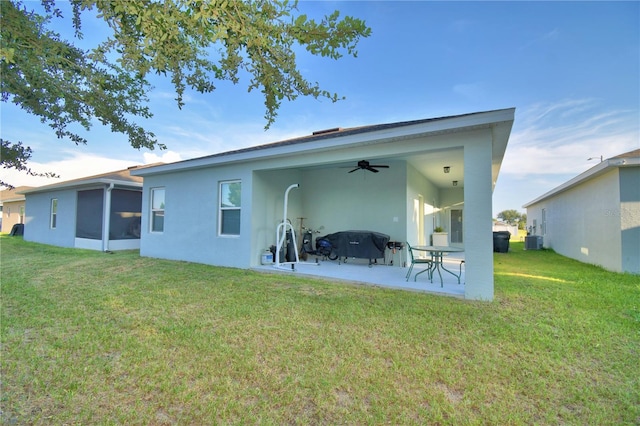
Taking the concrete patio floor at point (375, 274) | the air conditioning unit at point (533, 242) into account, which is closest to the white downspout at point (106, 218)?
the concrete patio floor at point (375, 274)

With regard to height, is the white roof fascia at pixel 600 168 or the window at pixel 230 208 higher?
the white roof fascia at pixel 600 168

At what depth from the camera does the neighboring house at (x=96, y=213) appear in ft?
37.0

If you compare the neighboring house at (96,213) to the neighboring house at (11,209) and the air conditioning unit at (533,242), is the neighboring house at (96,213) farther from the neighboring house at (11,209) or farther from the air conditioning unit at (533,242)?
the air conditioning unit at (533,242)

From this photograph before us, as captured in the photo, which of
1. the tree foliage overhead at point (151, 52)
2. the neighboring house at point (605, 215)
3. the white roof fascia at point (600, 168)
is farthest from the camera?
the neighboring house at point (605, 215)

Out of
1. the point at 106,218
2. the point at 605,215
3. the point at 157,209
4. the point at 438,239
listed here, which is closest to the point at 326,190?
the point at 157,209

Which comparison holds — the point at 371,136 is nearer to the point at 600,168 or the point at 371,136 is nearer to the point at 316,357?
the point at 316,357

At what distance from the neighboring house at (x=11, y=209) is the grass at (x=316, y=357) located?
23.4m

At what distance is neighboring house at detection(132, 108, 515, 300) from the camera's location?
471 cm

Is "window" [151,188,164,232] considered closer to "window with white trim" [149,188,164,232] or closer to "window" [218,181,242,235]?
"window with white trim" [149,188,164,232]

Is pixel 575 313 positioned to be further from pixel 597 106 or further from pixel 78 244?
pixel 78 244

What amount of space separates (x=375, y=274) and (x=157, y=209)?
742cm

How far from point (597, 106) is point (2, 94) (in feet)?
45.0

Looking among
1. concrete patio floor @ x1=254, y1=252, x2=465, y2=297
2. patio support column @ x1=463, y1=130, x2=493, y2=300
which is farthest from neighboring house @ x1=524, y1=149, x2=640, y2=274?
patio support column @ x1=463, y1=130, x2=493, y2=300

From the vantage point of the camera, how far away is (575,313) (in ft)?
13.6
